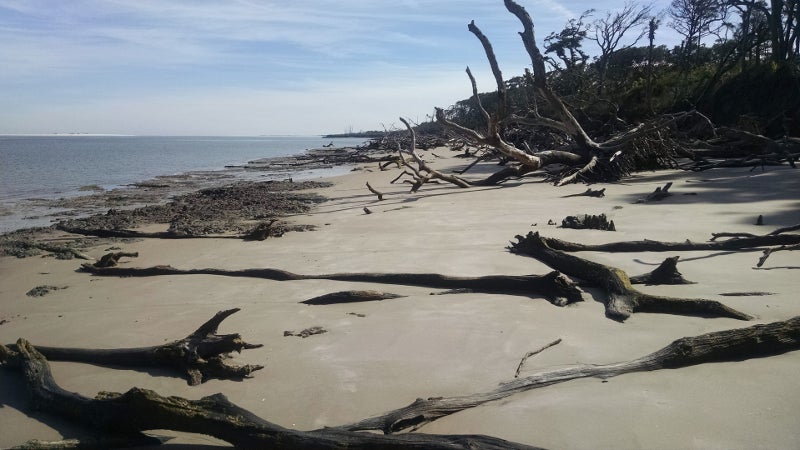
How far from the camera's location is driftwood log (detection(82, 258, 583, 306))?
385cm

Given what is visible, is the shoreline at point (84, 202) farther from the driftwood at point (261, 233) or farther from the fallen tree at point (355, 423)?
the fallen tree at point (355, 423)

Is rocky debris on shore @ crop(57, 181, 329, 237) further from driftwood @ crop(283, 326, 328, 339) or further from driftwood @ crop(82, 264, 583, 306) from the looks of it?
driftwood @ crop(283, 326, 328, 339)

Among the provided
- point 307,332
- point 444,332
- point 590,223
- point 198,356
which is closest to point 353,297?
point 307,332

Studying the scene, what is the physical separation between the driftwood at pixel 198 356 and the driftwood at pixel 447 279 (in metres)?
1.68

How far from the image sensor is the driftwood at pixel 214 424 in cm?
199

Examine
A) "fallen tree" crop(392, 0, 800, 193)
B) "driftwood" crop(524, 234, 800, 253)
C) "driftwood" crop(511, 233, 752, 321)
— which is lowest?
"driftwood" crop(511, 233, 752, 321)

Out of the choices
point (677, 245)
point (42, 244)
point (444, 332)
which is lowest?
point (42, 244)

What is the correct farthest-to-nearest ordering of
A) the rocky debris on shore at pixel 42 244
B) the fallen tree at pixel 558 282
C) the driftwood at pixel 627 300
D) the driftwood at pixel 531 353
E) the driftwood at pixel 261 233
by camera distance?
the driftwood at pixel 261 233, the rocky debris on shore at pixel 42 244, the fallen tree at pixel 558 282, the driftwood at pixel 627 300, the driftwood at pixel 531 353

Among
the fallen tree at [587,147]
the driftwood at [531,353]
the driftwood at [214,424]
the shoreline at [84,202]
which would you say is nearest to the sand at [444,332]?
the driftwood at [531,353]

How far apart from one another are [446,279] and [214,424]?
8.17 ft

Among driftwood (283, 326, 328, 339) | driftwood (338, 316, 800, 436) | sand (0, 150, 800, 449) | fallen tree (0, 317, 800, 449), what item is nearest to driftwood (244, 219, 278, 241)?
sand (0, 150, 800, 449)

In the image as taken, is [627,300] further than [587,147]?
No

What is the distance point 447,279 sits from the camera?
4.40 metres

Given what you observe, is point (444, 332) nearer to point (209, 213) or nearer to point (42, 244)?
point (42, 244)
